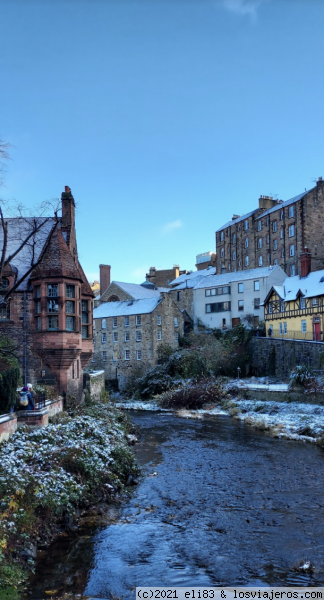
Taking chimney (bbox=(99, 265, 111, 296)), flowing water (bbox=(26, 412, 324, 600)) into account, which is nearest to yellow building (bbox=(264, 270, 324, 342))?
flowing water (bbox=(26, 412, 324, 600))

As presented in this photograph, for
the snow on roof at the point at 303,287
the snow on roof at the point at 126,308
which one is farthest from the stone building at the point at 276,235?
the snow on roof at the point at 126,308

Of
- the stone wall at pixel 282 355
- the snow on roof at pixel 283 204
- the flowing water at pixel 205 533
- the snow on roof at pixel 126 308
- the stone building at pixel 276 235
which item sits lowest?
the flowing water at pixel 205 533

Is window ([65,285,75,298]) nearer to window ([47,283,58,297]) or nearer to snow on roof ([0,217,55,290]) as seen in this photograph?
window ([47,283,58,297])

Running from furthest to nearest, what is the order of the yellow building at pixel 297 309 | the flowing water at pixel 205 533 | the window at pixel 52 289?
the yellow building at pixel 297 309 → the window at pixel 52 289 → the flowing water at pixel 205 533

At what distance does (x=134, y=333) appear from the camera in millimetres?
55219

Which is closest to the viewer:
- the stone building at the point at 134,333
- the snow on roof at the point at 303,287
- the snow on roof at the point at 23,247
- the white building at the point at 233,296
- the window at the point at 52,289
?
the window at the point at 52,289

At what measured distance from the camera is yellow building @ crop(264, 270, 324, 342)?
42062 mm

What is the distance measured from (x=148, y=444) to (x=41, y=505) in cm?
1250

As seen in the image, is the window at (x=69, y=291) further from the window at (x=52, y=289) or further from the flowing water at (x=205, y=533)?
the flowing water at (x=205, y=533)

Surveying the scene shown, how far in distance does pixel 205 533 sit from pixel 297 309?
3497cm

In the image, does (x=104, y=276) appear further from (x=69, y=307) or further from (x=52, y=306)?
(x=52, y=306)

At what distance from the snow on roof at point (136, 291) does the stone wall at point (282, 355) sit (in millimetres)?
19839

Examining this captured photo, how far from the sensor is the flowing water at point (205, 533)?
955cm

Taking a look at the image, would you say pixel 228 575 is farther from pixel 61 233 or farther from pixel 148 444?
pixel 61 233
